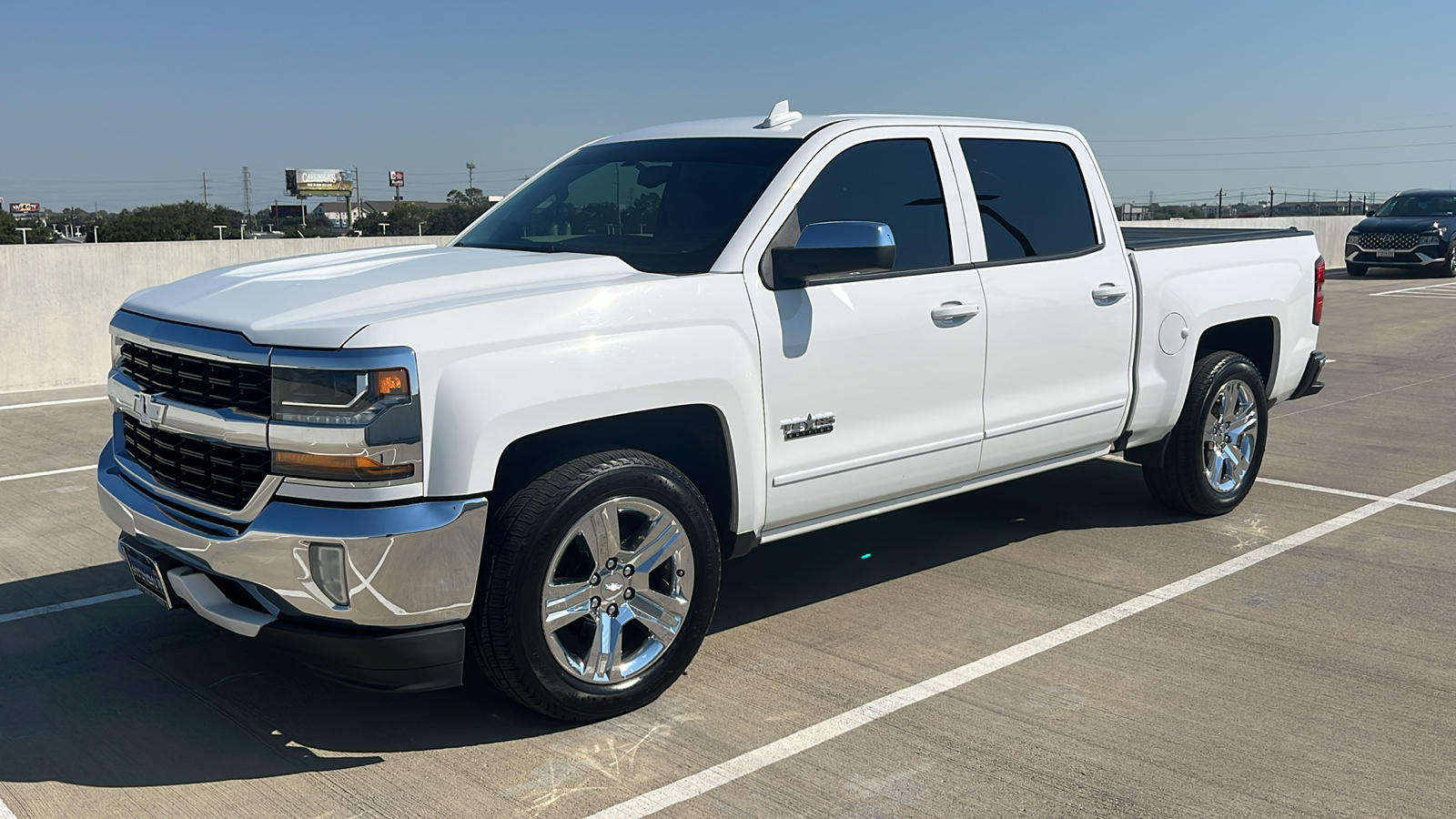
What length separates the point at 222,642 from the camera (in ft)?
15.9

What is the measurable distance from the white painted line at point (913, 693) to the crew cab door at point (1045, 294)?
29.8 inches

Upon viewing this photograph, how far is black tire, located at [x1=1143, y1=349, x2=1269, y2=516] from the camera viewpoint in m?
6.35

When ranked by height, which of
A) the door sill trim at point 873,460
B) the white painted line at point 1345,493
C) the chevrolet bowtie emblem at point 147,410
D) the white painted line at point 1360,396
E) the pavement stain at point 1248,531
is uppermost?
the chevrolet bowtie emblem at point 147,410

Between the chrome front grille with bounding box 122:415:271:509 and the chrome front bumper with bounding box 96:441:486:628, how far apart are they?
11 centimetres

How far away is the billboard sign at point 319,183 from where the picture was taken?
142m

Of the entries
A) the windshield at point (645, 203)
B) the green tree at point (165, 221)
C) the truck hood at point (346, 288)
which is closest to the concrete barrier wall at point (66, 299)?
the windshield at point (645, 203)

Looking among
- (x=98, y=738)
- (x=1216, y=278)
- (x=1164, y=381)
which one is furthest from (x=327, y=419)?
(x=1216, y=278)

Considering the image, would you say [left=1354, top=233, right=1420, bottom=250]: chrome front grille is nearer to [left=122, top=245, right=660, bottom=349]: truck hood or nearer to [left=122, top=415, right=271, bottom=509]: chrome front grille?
[left=122, top=245, right=660, bottom=349]: truck hood

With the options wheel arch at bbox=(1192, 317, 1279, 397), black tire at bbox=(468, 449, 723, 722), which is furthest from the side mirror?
wheel arch at bbox=(1192, 317, 1279, 397)

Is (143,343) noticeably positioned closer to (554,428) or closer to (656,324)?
(554,428)

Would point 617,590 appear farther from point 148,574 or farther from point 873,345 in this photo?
point 148,574

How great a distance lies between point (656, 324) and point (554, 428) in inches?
19.1

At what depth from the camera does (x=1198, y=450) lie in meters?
6.38

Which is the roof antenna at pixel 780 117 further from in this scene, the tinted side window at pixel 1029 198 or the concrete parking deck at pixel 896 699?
the concrete parking deck at pixel 896 699
